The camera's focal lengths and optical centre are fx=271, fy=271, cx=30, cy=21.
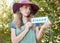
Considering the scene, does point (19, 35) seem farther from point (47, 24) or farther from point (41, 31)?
point (47, 24)

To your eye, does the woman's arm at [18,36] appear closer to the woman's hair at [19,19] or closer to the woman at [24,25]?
the woman at [24,25]

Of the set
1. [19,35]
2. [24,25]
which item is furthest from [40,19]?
[19,35]

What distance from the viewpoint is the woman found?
3650 millimetres

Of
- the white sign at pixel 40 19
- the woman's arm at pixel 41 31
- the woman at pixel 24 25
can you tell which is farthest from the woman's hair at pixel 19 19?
the woman's arm at pixel 41 31

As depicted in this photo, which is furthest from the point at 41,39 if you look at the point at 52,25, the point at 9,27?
the point at 9,27

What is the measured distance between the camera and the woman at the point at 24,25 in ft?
12.0

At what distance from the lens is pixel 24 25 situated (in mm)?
3664

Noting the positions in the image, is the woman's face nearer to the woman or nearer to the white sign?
the woman

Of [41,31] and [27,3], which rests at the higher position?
[27,3]

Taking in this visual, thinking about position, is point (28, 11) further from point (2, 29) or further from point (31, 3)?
point (2, 29)

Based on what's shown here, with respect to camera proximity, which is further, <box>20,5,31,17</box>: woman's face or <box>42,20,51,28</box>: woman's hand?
<box>20,5,31,17</box>: woman's face

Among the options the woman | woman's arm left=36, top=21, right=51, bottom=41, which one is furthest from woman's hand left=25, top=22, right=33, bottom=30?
woman's arm left=36, top=21, right=51, bottom=41

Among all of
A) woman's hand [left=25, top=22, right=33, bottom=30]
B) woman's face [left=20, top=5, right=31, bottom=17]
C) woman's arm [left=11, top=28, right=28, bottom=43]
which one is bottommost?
woman's arm [left=11, top=28, right=28, bottom=43]

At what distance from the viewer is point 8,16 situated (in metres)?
3.81
